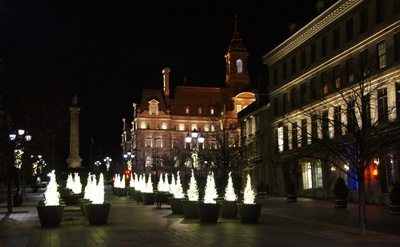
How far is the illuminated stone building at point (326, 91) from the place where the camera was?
33.9m

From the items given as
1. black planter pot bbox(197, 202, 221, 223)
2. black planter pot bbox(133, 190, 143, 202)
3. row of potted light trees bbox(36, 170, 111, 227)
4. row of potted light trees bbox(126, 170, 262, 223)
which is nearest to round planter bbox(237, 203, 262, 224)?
row of potted light trees bbox(126, 170, 262, 223)

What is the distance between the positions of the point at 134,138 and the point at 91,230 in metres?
108

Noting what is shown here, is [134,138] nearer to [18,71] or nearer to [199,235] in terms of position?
[18,71]

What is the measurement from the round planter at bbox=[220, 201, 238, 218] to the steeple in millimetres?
95931

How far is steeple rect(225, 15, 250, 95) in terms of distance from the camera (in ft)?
404

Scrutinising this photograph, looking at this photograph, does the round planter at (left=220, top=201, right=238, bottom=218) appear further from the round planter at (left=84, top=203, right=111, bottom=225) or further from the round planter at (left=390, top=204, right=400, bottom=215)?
the round planter at (left=390, top=204, right=400, bottom=215)

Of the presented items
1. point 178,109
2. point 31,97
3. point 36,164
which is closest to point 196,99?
point 178,109

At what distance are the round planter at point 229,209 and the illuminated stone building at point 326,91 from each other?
352cm

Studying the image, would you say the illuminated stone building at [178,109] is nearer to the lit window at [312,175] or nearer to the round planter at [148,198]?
the lit window at [312,175]

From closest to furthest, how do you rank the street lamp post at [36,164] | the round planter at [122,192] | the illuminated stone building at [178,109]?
the street lamp post at [36,164] < the round planter at [122,192] < the illuminated stone building at [178,109]

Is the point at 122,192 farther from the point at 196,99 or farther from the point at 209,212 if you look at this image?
the point at 196,99

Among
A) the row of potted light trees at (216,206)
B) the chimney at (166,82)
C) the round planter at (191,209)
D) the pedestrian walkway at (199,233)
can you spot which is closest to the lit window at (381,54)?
the pedestrian walkway at (199,233)

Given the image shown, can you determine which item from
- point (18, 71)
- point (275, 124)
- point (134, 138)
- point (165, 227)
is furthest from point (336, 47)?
point (134, 138)

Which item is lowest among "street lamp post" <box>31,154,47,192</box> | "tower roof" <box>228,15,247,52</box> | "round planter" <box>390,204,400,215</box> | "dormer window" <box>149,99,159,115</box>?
"round planter" <box>390,204,400,215</box>
